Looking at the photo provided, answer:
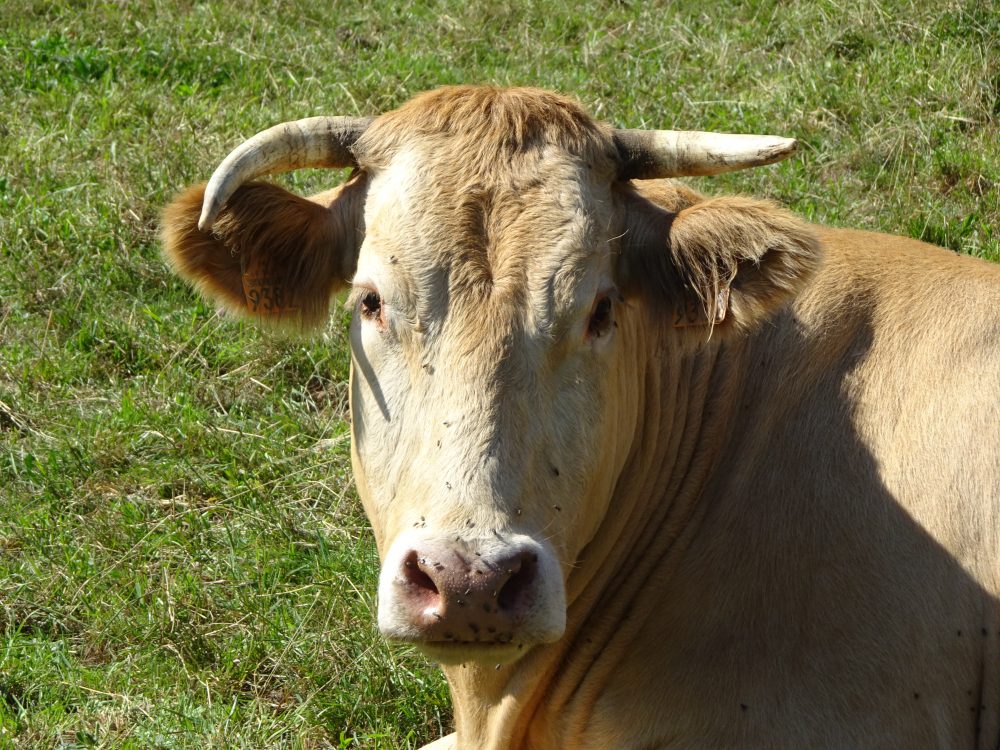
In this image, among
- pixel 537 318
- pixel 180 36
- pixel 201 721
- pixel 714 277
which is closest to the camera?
pixel 537 318

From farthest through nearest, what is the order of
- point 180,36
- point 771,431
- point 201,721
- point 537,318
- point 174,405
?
point 180,36 → point 174,405 → point 201,721 → point 771,431 → point 537,318

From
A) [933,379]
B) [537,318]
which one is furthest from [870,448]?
[537,318]

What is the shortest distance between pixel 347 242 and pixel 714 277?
1.28 metres

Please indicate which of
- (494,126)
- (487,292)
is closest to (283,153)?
(494,126)

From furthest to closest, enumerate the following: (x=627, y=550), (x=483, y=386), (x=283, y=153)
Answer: (x=627, y=550) → (x=283, y=153) → (x=483, y=386)

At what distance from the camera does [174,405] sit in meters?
7.07

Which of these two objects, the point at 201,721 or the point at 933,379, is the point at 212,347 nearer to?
the point at 201,721

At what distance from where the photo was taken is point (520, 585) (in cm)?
377

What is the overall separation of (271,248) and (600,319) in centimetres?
119

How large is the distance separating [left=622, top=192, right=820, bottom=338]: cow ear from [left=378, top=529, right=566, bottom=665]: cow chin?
1184 millimetres

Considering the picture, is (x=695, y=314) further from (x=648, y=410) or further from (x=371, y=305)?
(x=371, y=305)

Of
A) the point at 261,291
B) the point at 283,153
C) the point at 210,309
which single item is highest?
the point at 283,153

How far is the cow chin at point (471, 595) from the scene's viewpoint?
3664 millimetres

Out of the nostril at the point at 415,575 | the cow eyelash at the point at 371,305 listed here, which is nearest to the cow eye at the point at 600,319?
the cow eyelash at the point at 371,305
